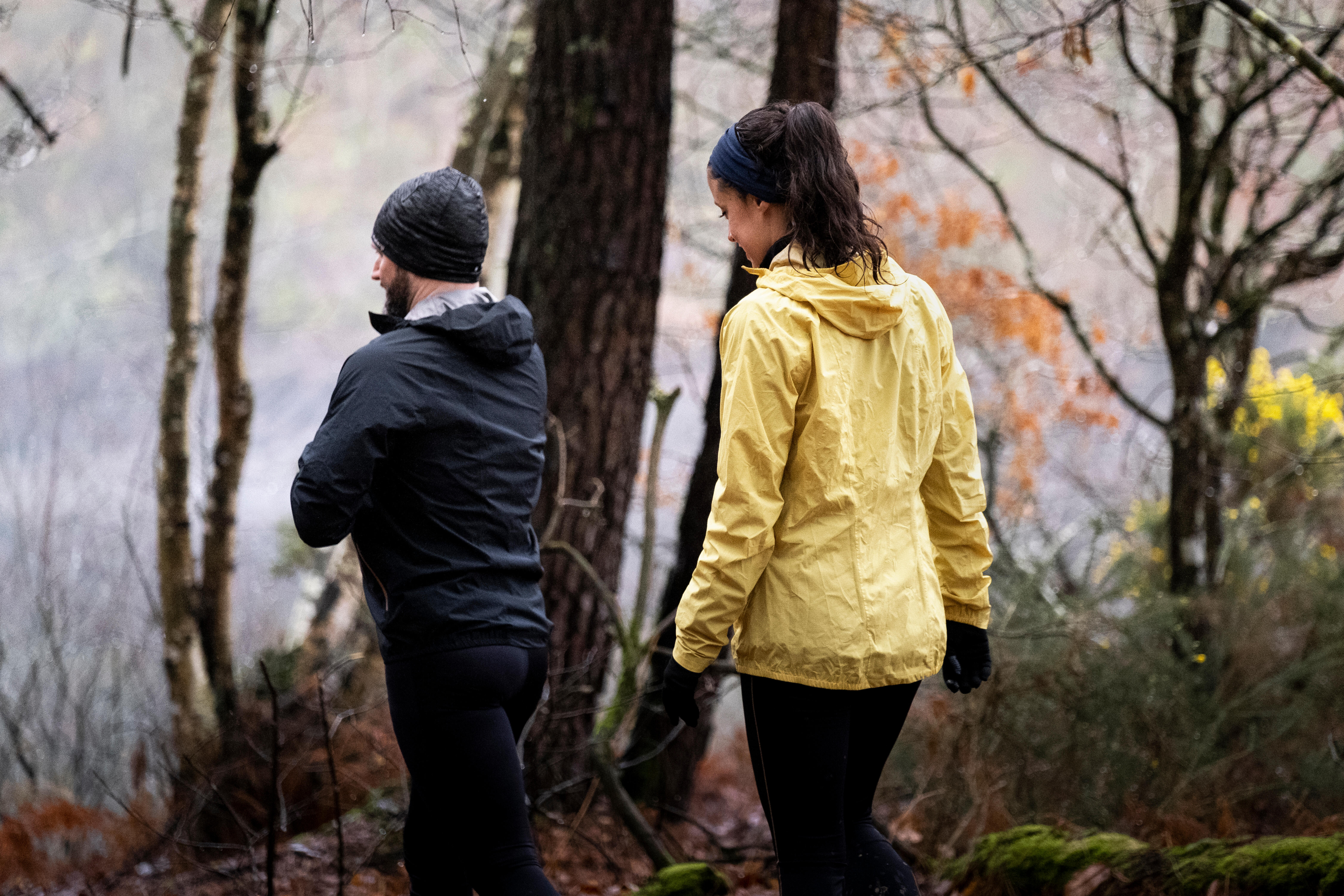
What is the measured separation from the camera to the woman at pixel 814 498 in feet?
5.65

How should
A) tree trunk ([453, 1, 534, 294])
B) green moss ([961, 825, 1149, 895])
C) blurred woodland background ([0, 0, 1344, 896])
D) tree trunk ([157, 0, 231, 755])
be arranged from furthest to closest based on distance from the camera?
1. tree trunk ([453, 1, 534, 294])
2. tree trunk ([157, 0, 231, 755])
3. blurred woodland background ([0, 0, 1344, 896])
4. green moss ([961, 825, 1149, 895])

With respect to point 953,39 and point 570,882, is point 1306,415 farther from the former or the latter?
point 570,882

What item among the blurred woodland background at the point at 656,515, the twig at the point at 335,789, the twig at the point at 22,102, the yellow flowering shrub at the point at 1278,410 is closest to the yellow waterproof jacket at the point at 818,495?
the blurred woodland background at the point at 656,515

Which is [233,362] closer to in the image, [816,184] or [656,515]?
[656,515]

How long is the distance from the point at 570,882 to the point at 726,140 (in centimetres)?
272

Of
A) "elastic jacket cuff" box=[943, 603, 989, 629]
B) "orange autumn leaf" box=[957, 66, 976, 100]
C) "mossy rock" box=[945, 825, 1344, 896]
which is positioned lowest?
"mossy rock" box=[945, 825, 1344, 896]

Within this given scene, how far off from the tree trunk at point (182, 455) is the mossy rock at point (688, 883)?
307 cm

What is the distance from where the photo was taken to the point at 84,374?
21.3 m

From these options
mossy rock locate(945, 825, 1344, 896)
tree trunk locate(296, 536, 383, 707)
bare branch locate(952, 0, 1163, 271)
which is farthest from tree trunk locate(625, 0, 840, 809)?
tree trunk locate(296, 536, 383, 707)

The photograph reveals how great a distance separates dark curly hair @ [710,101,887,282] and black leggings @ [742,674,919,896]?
76cm

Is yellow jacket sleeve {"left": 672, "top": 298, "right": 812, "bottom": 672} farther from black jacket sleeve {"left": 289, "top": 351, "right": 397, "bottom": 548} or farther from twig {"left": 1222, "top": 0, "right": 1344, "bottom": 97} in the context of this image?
twig {"left": 1222, "top": 0, "right": 1344, "bottom": 97}

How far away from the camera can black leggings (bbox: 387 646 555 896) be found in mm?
1923

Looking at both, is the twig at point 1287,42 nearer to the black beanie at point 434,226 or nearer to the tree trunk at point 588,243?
the black beanie at point 434,226

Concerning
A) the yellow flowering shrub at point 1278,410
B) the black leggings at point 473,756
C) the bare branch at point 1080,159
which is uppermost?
the bare branch at point 1080,159
